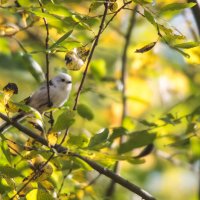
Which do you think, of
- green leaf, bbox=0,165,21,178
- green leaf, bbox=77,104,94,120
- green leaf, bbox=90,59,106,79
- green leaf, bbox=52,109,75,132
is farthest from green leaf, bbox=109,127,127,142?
green leaf, bbox=90,59,106,79

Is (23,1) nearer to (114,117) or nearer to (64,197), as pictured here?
(64,197)

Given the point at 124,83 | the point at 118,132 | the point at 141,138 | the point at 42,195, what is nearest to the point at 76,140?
the point at 42,195

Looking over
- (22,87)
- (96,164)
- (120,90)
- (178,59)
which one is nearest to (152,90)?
(178,59)

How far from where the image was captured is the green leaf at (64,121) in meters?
1.82

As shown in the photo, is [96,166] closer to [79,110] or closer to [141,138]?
[141,138]

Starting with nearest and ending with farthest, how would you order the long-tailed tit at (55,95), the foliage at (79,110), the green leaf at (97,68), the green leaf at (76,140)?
the foliage at (79,110) < the green leaf at (76,140) < the long-tailed tit at (55,95) < the green leaf at (97,68)

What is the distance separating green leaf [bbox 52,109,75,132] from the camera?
5.97 ft

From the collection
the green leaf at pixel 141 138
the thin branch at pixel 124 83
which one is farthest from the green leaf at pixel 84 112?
the thin branch at pixel 124 83

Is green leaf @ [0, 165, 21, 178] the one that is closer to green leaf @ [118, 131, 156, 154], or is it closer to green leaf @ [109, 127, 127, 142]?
green leaf @ [109, 127, 127, 142]

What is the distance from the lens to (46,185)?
6.03ft

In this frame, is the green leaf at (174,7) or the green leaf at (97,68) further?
the green leaf at (97,68)

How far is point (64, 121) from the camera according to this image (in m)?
1.83

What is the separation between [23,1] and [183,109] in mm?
1025

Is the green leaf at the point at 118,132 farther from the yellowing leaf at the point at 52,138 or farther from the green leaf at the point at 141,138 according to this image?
the yellowing leaf at the point at 52,138
